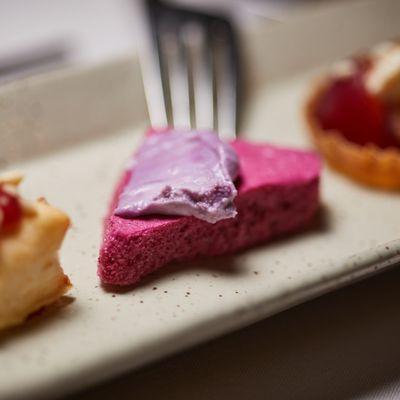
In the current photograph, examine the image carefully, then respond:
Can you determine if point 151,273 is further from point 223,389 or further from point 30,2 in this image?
point 30,2

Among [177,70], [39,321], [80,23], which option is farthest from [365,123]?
[80,23]

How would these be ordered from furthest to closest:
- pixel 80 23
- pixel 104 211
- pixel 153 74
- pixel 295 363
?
1. pixel 80 23
2. pixel 153 74
3. pixel 104 211
4. pixel 295 363

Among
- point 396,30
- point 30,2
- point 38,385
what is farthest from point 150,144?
point 30,2

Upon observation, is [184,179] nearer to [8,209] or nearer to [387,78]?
[8,209]

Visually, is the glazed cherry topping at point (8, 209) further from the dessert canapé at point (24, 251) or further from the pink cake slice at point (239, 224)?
the pink cake slice at point (239, 224)

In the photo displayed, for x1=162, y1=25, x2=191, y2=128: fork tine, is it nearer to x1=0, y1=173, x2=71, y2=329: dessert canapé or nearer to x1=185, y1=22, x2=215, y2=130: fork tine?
x1=185, y1=22, x2=215, y2=130: fork tine

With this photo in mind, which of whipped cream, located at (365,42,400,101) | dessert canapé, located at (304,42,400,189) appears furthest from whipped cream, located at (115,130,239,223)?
whipped cream, located at (365,42,400,101)
